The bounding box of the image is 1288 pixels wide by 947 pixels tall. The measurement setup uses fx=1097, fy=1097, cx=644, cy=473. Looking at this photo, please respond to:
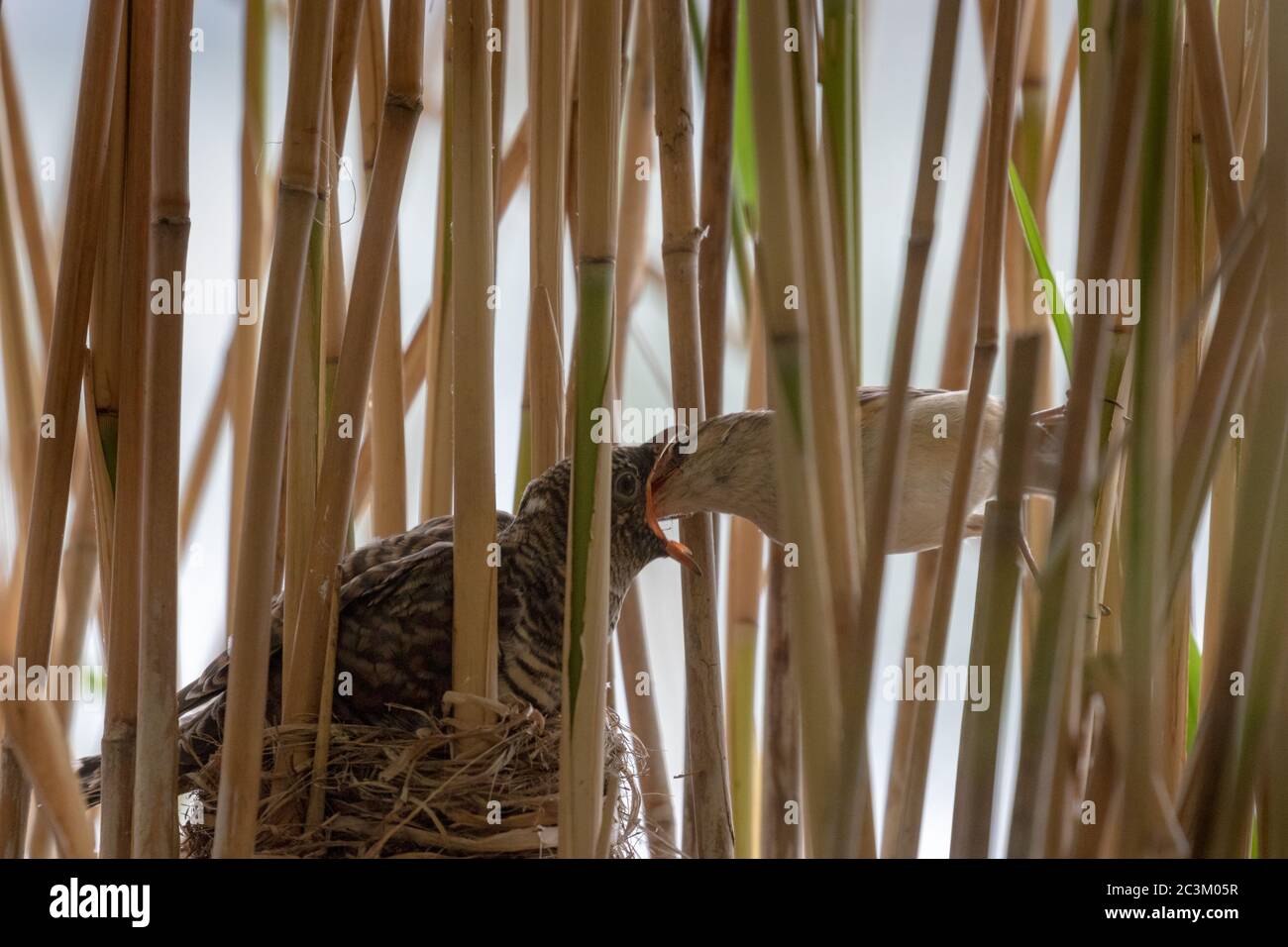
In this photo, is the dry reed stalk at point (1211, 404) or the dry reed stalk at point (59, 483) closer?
the dry reed stalk at point (1211, 404)

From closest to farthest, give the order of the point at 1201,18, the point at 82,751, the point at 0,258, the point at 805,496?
the point at 805,496 < the point at 1201,18 < the point at 0,258 < the point at 82,751

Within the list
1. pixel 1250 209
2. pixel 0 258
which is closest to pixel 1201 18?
pixel 1250 209

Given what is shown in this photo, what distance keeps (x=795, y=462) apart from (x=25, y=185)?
2.54ft

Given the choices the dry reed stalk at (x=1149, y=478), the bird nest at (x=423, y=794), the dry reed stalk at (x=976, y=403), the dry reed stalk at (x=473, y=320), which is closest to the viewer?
the dry reed stalk at (x=1149, y=478)

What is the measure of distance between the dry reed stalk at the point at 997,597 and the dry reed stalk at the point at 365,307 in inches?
12.6

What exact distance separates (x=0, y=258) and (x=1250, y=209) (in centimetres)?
77

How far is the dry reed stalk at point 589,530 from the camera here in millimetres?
460

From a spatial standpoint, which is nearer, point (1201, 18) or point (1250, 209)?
point (1250, 209)

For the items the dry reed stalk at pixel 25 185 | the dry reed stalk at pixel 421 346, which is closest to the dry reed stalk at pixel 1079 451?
the dry reed stalk at pixel 421 346

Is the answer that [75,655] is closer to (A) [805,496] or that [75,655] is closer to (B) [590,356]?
(B) [590,356]

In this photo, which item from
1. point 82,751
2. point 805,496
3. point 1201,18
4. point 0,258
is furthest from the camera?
point 82,751

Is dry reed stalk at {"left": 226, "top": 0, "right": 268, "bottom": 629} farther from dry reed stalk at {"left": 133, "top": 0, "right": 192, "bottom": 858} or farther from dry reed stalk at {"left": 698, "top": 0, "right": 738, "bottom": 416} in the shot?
dry reed stalk at {"left": 698, "top": 0, "right": 738, "bottom": 416}

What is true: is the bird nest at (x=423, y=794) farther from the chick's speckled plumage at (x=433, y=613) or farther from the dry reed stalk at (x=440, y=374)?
the dry reed stalk at (x=440, y=374)
